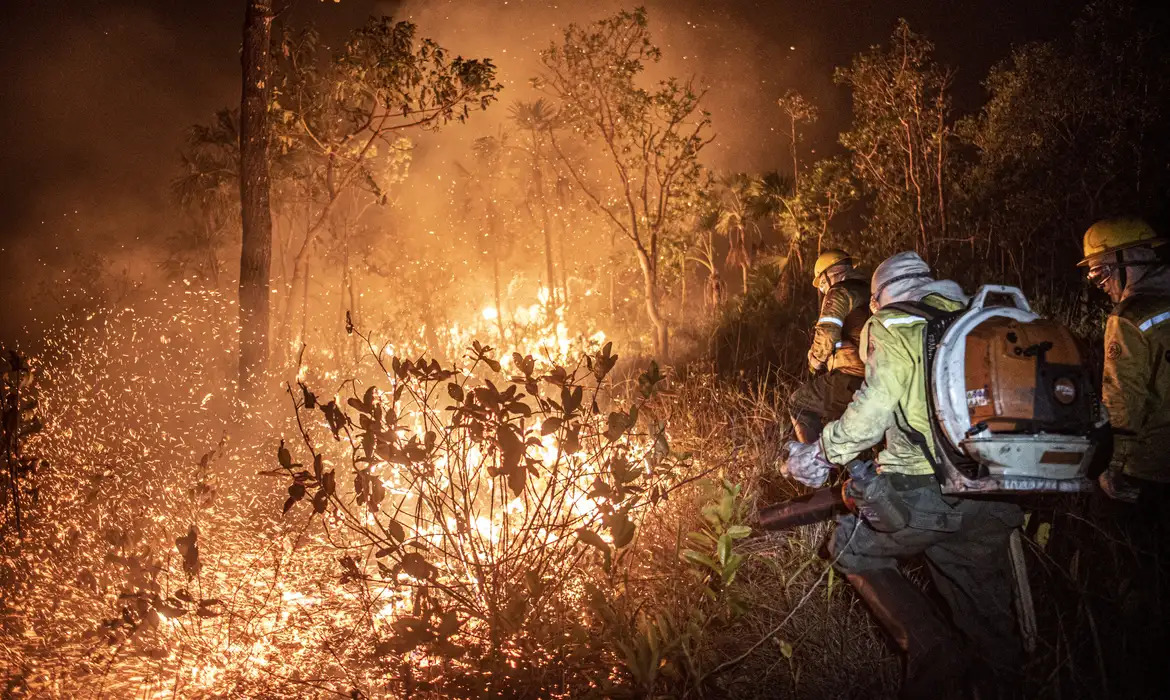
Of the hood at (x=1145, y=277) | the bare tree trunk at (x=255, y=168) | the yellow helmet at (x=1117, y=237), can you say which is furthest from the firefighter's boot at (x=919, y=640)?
the bare tree trunk at (x=255, y=168)

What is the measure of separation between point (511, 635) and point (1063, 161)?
66.2 ft

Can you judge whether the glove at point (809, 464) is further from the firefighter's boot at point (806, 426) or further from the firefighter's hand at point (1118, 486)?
the firefighter's boot at point (806, 426)

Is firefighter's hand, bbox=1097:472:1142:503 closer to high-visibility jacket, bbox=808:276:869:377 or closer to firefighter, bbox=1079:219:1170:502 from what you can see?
firefighter, bbox=1079:219:1170:502

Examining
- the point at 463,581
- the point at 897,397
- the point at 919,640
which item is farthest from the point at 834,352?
the point at 463,581

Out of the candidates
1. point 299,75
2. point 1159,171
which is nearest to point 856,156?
point 1159,171

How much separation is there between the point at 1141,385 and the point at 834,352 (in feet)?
7.21

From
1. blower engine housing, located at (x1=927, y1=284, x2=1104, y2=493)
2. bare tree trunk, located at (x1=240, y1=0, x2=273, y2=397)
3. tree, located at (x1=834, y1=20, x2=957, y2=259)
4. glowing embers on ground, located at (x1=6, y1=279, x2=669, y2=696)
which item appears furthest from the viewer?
tree, located at (x1=834, y1=20, x2=957, y2=259)

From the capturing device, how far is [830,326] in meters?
5.78

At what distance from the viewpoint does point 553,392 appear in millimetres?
14492

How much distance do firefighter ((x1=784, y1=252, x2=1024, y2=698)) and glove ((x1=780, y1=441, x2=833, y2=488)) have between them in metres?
0.10

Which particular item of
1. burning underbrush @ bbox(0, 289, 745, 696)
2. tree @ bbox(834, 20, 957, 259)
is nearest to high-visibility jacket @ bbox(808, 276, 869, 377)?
burning underbrush @ bbox(0, 289, 745, 696)

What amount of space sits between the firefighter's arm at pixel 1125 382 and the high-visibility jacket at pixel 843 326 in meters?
1.86

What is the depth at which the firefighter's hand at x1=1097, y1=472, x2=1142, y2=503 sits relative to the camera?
3752 millimetres

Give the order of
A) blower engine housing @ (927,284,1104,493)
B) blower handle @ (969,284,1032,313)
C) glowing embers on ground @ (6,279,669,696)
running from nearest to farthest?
blower engine housing @ (927,284,1104,493)
blower handle @ (969,284,1032,313)
glowing embers on ground @ (6,279,669,696)
